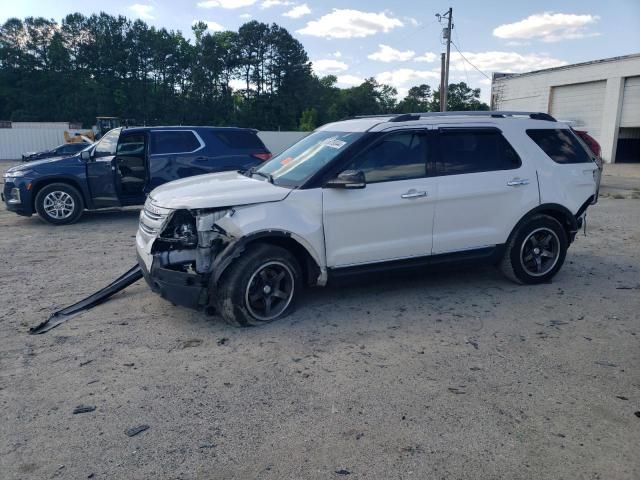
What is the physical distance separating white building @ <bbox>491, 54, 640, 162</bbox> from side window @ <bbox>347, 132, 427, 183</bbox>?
23130 mm

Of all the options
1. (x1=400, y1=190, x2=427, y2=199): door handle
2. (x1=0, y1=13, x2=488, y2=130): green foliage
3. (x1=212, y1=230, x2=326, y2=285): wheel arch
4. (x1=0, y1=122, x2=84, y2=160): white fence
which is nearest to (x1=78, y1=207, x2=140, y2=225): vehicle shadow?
(x1=212, y1=230, x2=326, y2=285): wheel arch

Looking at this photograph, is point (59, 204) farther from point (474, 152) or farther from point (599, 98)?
point (599, 98)

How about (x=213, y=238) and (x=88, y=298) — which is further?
(x=88, y=298)

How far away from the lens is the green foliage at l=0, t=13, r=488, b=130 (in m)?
65.4

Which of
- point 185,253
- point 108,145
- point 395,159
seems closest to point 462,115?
point 395,159

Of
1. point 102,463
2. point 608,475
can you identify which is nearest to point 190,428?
point 102,463

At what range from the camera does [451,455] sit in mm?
2820

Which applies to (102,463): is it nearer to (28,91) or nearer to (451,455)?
(451,455)

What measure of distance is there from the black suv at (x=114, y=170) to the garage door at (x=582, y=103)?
2414 centimetres

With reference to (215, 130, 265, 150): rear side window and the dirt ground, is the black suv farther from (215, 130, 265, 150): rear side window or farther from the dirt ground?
the dirt ground

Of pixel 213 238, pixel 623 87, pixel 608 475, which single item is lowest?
pixel 608 475

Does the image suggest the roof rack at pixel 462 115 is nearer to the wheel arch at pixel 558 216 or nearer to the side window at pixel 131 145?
the wheel arch at pixel 558 216

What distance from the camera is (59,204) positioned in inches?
376

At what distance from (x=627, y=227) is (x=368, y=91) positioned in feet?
272
